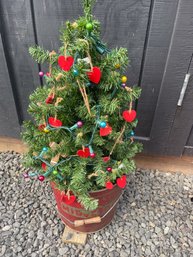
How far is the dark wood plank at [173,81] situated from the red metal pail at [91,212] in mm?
488

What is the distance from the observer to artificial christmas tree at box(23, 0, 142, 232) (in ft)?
2.87

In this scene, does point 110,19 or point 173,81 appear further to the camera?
point 173,81

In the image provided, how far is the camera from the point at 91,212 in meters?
1.26

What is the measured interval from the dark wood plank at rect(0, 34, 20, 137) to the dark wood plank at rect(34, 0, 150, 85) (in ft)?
0.93

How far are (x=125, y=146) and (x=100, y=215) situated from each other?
0.39 m

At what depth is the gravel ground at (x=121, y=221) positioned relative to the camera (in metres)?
1.38

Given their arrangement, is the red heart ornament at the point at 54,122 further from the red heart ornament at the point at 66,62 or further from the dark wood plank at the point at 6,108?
the dark wood plank at the point at 6,108

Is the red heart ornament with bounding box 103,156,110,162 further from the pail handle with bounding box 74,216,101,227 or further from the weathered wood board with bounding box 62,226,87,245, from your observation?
the weathered wood board with bounding box 62,226,87,245

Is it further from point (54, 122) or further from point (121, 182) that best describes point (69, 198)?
point (54, 122)

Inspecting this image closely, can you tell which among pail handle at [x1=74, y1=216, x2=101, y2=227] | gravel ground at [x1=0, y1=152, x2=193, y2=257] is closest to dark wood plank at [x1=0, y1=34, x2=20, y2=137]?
gravel ground at [x1=0, y1=152, x2=193, y2=257]

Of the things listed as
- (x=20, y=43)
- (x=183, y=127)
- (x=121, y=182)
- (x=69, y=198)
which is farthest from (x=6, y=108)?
(x=183, y=127)

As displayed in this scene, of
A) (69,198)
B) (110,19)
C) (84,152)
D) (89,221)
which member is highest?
(110,19)

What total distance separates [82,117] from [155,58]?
1.86ft

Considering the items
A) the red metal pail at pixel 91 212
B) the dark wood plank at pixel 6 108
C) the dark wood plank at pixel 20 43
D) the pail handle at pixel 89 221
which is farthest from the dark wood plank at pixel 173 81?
the dark wood plank at pixel 6 108
